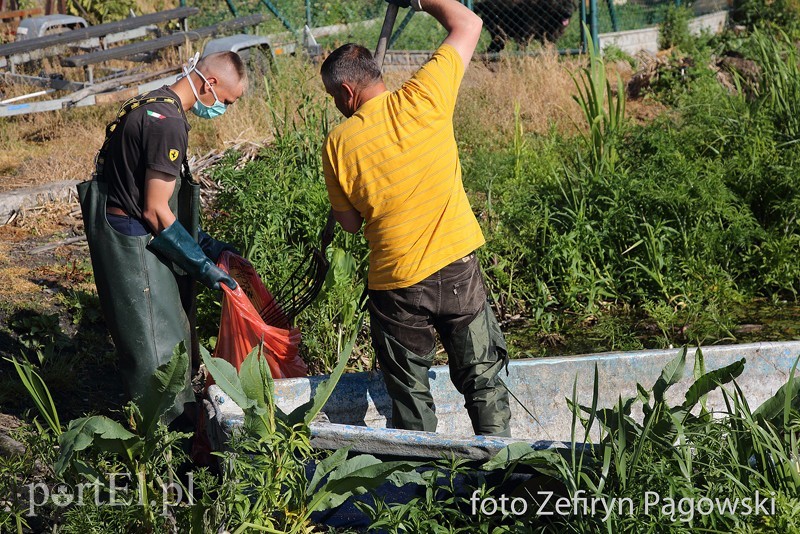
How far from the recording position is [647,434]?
2.68m

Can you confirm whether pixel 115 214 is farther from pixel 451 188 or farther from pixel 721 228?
pixel 721 228

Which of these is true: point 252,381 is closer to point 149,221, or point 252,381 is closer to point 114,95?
point 149,221

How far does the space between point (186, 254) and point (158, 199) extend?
0.27 m

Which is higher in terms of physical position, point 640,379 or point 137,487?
point 137,487

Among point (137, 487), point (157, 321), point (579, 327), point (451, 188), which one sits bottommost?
point (579, 327)

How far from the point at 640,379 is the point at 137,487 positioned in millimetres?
2238

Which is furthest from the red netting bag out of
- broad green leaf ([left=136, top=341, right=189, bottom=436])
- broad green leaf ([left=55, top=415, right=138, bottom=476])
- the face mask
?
broad green leaf ([left=55, top=415, right=138, bottom=476])

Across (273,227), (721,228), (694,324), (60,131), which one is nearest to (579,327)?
(694,324)

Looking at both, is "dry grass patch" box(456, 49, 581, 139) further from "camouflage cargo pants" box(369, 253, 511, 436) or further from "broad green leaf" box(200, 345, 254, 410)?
"broad green leaf" box(200, 345, 254, 410)

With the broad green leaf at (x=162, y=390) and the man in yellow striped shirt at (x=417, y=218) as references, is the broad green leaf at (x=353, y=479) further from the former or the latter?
the man in yellow striped shirt at (x=417, y=218)

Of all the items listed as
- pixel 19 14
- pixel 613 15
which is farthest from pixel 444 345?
pixel 19 14

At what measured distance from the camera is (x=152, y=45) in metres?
9.91

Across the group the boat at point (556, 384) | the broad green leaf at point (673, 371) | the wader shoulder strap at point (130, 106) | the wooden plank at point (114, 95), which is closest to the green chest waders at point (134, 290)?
the wader shoulder strap at point (130, 106)

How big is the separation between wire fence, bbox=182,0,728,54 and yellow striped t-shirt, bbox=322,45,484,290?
7.26 metres
